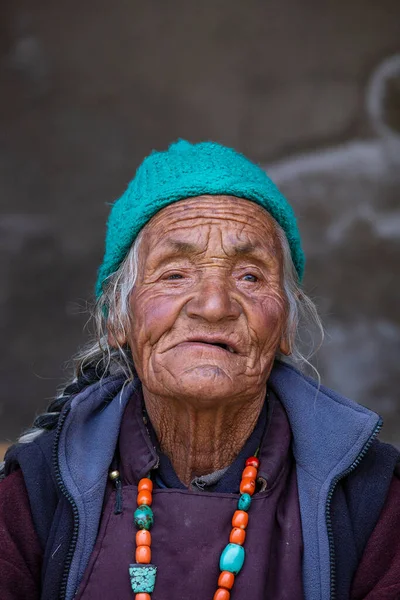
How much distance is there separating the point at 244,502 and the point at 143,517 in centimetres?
27

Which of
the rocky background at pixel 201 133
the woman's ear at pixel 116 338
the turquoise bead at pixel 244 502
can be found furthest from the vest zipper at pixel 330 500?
the rocky background at pixel 201 133

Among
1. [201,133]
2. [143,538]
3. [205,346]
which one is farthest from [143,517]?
[201,133]

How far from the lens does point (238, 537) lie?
2.12 m

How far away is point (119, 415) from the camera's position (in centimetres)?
242

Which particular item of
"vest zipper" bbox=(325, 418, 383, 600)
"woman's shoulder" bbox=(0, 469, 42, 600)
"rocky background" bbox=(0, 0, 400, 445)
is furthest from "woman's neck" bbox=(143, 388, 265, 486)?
"rocky background" bbox=(0, 0, 400, 445)

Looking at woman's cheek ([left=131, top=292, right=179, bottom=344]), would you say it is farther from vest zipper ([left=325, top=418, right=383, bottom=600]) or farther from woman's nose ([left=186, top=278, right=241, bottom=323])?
vest zipper ([left=325, top=418, right=383, bottom=600])

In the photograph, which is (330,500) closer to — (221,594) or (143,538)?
(221,594)

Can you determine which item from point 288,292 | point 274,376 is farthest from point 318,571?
point 288,292

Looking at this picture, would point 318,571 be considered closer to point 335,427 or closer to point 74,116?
point 335,427

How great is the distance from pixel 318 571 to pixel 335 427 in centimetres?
41

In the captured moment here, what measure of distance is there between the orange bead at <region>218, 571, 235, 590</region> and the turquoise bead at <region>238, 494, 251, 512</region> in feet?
0.59

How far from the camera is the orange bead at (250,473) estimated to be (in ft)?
7.43

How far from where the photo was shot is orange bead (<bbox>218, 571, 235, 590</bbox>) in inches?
81.0

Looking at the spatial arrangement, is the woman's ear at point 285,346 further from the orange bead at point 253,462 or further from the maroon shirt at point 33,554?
the maroon shirt at point 33,554
